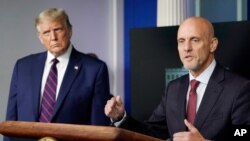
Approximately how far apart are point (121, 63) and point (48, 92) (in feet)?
6.70

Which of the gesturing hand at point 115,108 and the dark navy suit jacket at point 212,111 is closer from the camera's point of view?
A: the gesturing hand at point 115,108

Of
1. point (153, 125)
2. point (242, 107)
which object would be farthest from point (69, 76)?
point (242, 107)

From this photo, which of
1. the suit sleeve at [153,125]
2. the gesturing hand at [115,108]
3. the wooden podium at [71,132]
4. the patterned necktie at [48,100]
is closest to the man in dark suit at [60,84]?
the patterned necktie at [48,100]

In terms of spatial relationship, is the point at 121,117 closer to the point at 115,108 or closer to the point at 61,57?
the point at 115,108

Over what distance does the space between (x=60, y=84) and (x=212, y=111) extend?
0.81 meters

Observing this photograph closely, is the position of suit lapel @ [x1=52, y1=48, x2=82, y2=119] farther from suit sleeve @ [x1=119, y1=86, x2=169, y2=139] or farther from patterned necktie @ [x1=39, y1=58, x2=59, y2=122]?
suit sleeve @ [x1=119, y1=86, x2=169, y2=139]

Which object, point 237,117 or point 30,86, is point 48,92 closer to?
point 30,86

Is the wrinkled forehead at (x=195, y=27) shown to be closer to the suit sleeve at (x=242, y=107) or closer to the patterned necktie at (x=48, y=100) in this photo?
the suit sleeve at (x=242, y=107)

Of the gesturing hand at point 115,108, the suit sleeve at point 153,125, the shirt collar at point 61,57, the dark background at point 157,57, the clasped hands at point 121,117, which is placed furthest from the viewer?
the dark background at point 157,57

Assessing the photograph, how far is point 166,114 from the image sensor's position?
203 cm

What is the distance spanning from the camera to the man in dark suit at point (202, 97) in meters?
1.86

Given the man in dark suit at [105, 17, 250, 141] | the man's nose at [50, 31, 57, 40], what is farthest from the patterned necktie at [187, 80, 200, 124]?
the man's nose at [50, 31, 57, 40]

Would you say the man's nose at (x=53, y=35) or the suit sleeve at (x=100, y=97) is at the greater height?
the man's nose at (x=53, y=35)

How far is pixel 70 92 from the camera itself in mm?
2336
